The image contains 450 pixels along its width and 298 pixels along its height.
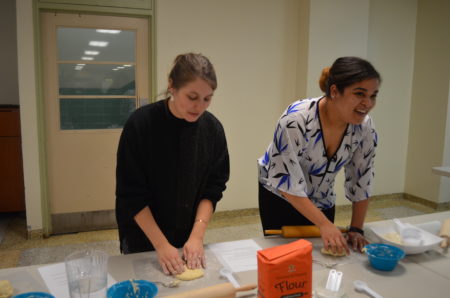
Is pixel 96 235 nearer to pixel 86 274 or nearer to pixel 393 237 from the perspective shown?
pixel 86 274

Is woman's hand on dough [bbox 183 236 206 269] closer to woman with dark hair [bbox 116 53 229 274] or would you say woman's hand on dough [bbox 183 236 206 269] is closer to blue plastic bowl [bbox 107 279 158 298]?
woman with dark hair [bbox 116 53 229 274]

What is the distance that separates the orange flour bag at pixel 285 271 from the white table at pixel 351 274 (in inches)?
6.5

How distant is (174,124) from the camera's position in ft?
4.36

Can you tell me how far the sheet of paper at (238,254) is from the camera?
4.03ft

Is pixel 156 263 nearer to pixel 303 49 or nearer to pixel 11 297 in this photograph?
pixel 11 297

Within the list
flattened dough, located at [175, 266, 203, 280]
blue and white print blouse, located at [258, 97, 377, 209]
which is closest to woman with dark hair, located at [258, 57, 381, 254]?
blue and white print blouse, located at [258, 97, 377, 209]

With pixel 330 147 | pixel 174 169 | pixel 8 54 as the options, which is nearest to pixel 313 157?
pixel 330 147

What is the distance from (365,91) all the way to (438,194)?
3.34 meters

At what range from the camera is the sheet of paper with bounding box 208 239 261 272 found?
1229 millimetres

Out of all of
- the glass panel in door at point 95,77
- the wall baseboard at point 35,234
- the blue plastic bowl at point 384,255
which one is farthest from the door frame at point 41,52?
the blue plastic bowl at point 384,255

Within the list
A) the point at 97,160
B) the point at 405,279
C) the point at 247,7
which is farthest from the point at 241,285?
the point at 247,7

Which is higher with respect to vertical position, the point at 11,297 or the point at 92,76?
the point at 92,76

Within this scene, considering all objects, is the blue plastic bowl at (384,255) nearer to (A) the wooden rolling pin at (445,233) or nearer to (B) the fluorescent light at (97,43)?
(A) the wooden rolling pin at (445,233)

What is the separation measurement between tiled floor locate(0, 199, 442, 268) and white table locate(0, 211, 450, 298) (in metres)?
1.85
